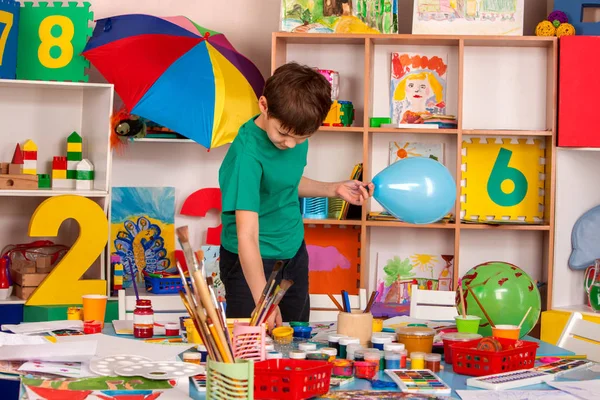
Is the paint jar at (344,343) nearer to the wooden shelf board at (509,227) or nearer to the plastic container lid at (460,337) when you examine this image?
the plastic container lid at (460,337)

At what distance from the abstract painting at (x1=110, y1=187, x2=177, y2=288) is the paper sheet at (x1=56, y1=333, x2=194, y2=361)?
1.81 metres

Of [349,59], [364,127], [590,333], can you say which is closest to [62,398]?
[590,333]

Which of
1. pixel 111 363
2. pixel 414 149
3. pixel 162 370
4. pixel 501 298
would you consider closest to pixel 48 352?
pixel 111 363

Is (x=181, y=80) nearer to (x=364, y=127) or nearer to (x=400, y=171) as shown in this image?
(x=364, y=127)

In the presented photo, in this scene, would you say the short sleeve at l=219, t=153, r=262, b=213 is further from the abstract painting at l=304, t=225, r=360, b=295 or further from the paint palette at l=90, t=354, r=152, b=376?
the abstract painting at l=304, t=225, r=360, b=295

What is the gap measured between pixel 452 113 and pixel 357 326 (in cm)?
209

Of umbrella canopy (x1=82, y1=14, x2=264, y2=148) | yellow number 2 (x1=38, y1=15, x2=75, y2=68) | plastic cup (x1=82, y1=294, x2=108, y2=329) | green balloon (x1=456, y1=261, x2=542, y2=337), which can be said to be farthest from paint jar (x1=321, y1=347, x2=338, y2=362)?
yellow number 2 (x1=38, y1=15, x2=75, y2=68)

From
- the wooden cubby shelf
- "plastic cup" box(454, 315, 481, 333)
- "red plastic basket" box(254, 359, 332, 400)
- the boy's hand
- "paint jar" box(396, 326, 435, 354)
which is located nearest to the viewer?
"red plastic basket" box(254, 359, 332, 400)

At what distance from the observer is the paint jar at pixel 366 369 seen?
151cm

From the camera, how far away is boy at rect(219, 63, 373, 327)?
190 cm

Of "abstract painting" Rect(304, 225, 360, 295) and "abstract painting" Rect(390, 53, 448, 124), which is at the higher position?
"abstract painting" Rect(390, 53, 448, 124)

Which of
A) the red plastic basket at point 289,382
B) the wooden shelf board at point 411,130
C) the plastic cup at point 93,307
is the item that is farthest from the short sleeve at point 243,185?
the wooden shelf board at point 411,130

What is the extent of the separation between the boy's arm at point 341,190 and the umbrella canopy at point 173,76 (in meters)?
0.93

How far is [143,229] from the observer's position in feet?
12.0
